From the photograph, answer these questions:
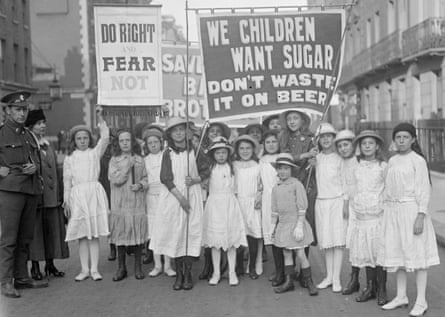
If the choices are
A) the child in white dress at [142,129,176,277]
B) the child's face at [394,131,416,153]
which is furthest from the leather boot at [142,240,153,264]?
the child's face at [394,131,416,153]

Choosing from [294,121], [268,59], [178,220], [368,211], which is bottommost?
[178,220]

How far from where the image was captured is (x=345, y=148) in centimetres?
665

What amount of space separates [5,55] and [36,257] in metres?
27.4

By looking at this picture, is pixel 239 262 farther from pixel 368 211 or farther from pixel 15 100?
pixel 15 100

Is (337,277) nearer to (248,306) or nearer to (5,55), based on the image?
(248,306)

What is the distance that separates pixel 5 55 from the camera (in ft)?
107

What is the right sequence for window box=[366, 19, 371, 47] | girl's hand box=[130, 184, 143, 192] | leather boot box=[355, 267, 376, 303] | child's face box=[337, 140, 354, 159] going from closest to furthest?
leather boot box=[355, 267, 376, 303] → child's face box=[337, 140, 354, 159] → girl's hand box=[130, 184, 143, 192] → window box=[366, 19, 371, 47]

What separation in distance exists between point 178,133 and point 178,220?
949 millimetres

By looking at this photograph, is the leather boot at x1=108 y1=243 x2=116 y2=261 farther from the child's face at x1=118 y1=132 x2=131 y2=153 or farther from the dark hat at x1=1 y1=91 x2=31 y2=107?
the dark hat at x1=1 y1=91 x2=31 y2=107

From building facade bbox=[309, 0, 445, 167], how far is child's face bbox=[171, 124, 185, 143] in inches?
529

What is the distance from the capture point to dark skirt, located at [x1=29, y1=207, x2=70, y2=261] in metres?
7.38

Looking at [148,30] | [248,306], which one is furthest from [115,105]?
[248,306]

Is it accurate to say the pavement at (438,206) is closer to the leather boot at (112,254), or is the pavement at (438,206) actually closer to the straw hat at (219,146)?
the straw hat at (219,146)

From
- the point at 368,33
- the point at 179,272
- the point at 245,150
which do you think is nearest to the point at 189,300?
the point at 179,272
